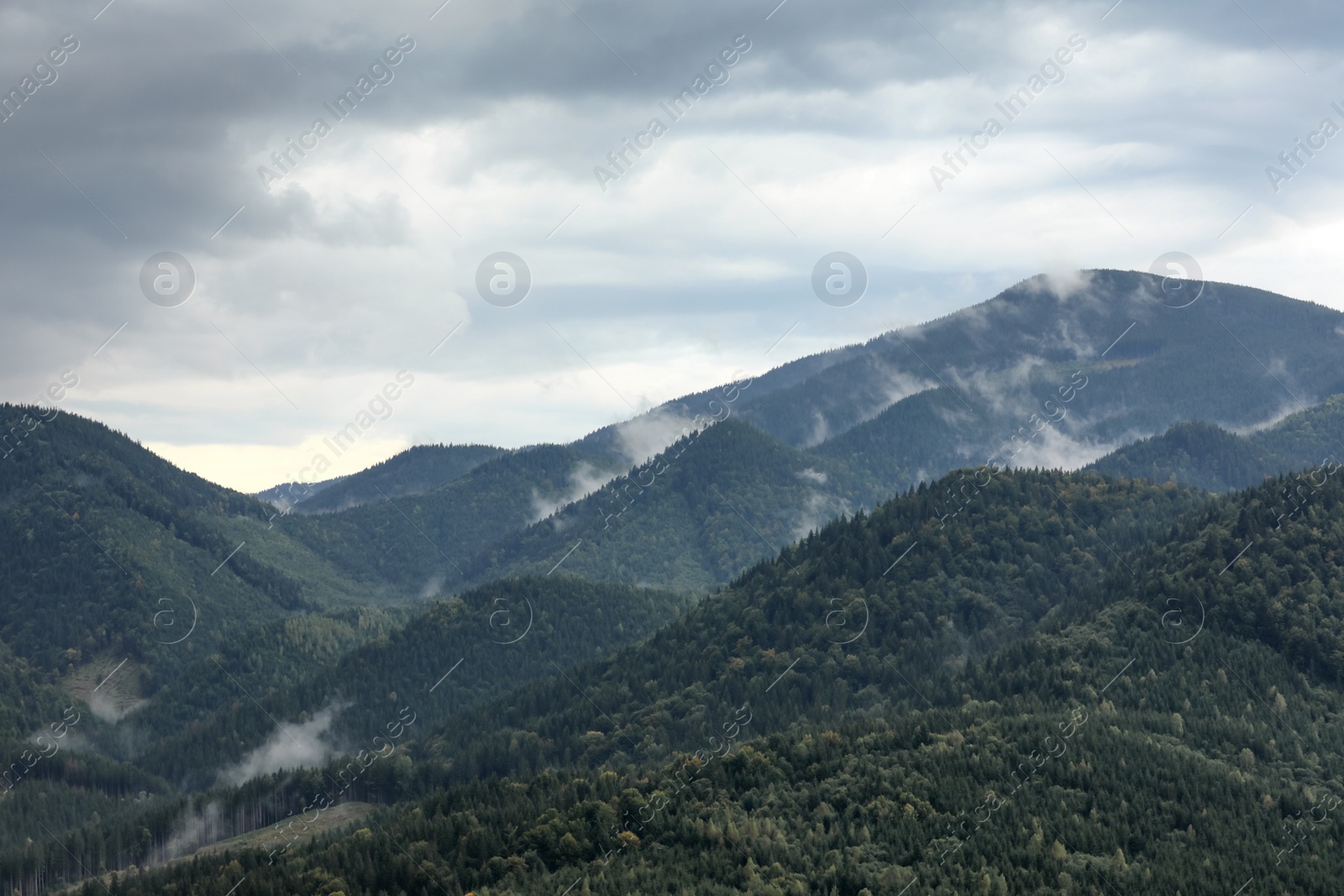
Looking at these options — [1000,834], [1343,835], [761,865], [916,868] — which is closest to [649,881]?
[761,865]

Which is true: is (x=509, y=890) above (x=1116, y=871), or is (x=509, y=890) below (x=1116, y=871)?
above

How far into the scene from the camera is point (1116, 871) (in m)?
182

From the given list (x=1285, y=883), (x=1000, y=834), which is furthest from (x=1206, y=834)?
(x=1000, y=834)

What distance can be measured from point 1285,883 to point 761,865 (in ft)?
260

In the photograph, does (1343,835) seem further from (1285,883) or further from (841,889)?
(841,889)

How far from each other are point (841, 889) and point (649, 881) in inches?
1182

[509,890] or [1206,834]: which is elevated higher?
[509,890]

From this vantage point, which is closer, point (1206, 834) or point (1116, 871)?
point (1116, 871)

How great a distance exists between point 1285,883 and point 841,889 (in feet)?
220

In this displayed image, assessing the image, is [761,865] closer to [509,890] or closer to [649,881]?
[649,881]

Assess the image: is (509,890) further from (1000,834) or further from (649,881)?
(1000,834)

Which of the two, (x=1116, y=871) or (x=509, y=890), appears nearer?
(x=1116, y=871)

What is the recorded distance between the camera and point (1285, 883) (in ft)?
602

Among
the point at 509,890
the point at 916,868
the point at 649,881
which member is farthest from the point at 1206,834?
the point at 509,890
